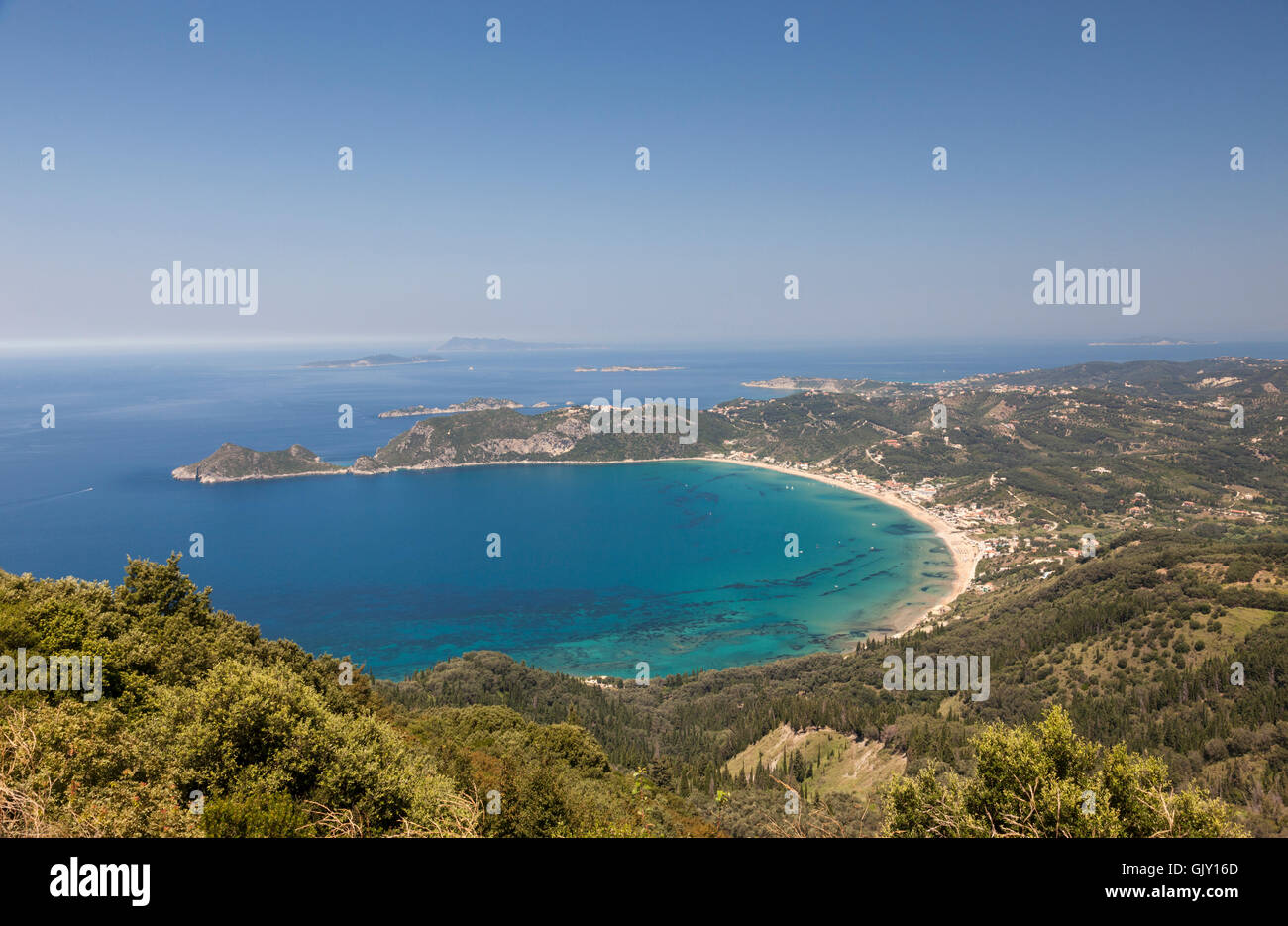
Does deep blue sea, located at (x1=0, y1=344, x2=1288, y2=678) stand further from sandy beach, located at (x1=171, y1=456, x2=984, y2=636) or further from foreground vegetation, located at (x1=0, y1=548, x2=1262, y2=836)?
foreground vegetation, located at (x1=0, y1=548, x2=1262, y2=836)

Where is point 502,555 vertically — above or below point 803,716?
above

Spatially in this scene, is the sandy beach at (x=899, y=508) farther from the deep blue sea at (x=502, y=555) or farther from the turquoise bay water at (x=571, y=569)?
the deep blue sea at (x=502, y=555)

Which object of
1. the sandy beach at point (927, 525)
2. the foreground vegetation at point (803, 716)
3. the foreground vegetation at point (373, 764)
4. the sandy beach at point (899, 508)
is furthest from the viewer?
the sandy beach at point (899, 508)

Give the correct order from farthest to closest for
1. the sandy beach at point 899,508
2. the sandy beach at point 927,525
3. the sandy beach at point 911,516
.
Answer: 1. the sandy beach at point 899,508
2. the sandy beach at point 911,516
3. the sandy beach at point 927,525

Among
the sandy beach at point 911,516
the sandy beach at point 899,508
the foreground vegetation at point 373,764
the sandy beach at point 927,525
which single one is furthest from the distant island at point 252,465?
the foreground vegetation at point 373,764

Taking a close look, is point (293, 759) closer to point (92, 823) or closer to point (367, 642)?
point (92, 823)

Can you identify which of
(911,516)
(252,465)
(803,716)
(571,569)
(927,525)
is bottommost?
(803,716)

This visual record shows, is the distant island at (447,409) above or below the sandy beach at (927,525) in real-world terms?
above

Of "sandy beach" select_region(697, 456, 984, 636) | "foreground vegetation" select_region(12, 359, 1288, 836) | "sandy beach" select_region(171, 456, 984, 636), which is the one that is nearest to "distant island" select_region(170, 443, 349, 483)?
"sandy beach" select_region(171, 456, 984, 636)

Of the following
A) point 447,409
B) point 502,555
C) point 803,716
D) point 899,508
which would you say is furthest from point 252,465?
point 899,508

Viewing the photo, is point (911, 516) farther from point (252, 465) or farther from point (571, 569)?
point (252, 465)
